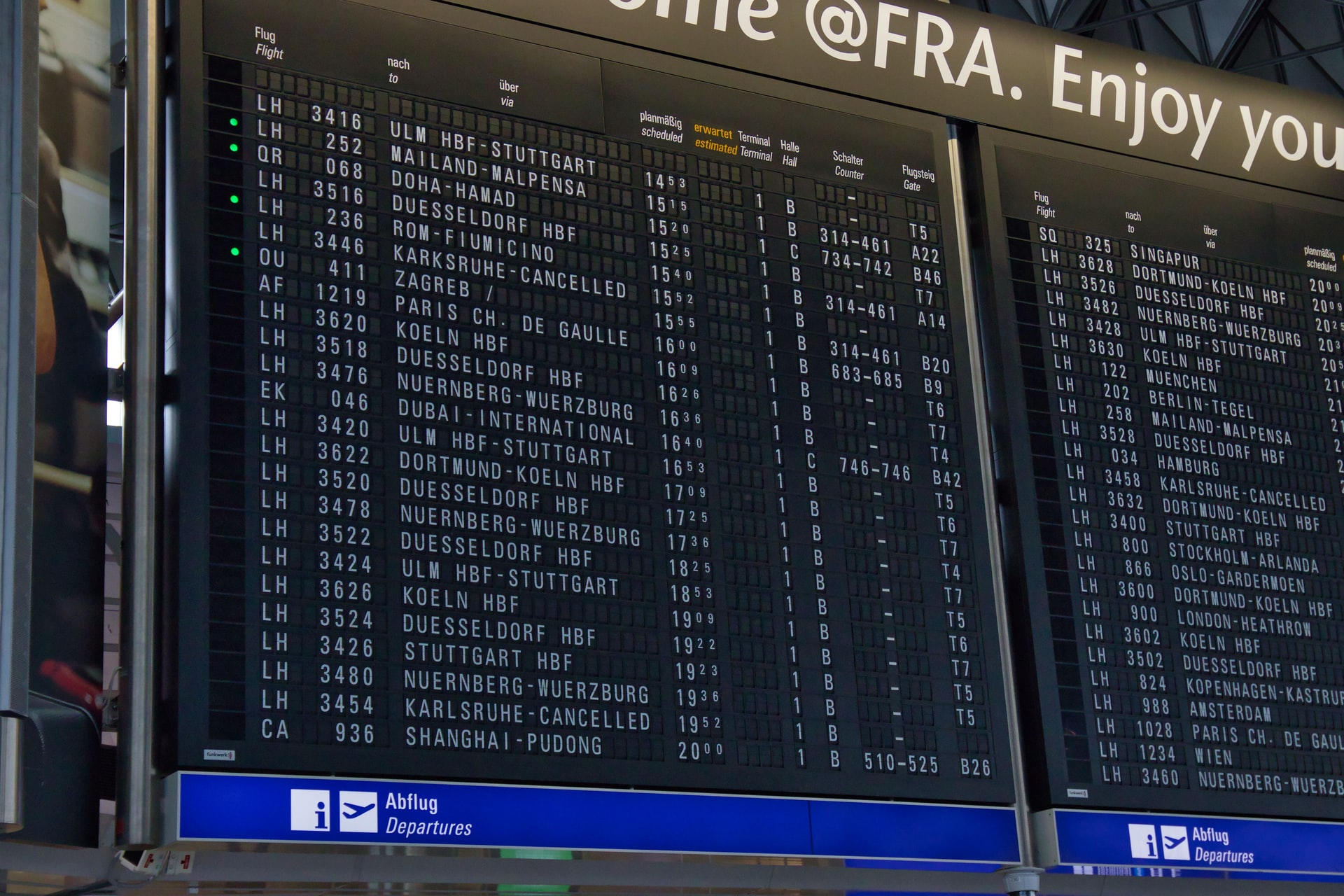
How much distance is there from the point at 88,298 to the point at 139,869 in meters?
2.46

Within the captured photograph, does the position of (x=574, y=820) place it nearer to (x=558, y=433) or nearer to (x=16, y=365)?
(x=558, y=433)

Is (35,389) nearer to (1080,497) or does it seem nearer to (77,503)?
(77,503)

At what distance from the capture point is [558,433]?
27.8 feet

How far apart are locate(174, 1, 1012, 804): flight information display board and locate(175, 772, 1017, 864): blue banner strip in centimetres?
9

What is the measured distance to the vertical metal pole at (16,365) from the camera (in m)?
6.90

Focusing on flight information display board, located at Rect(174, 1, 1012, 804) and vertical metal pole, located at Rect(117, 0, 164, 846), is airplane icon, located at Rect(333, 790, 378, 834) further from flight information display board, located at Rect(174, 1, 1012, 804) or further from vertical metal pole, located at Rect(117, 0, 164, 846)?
vertical metal pole, located at Rect(117, 0, 164, 846)

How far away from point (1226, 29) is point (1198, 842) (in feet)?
35.2

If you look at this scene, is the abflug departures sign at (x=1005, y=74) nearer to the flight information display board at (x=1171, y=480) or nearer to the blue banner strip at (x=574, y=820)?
the flight information display board at (x=1171, y=480)

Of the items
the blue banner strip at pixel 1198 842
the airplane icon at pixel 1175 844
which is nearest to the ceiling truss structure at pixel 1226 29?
the blue banner strip at pixel 1198 842

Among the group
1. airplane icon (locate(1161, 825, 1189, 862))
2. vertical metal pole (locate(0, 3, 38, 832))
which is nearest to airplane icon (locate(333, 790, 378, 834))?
vertical metal pole (locate(0, 3, 38, 832))

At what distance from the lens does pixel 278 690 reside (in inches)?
294

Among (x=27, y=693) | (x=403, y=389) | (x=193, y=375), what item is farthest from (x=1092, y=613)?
(x=27, y=693)

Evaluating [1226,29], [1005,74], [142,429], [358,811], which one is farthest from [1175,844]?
[1226,29]

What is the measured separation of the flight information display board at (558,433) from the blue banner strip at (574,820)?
91 mm
